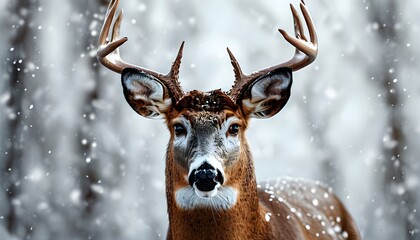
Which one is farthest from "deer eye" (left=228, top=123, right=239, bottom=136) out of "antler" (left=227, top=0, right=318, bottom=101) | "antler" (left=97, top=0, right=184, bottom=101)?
"antler" (left=97, top=0, right=184, bottom=101)

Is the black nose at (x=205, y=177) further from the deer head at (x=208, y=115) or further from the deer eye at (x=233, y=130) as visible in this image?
the deer eye at (x=233, y=130)

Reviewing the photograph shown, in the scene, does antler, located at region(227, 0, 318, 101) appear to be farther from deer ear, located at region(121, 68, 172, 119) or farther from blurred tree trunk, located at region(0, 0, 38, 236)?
blurred tree trunk, located at region(0, 0, 38, 236)

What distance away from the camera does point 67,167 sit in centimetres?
1364

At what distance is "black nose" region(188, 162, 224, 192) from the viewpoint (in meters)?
5.02

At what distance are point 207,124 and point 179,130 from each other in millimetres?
226

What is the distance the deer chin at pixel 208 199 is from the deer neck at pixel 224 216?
0.03 meters

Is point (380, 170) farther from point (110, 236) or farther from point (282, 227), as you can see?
point (282, 227)

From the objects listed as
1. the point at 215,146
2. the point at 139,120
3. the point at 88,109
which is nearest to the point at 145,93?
the point at 215,146

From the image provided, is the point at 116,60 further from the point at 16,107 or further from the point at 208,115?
the point at 16,107

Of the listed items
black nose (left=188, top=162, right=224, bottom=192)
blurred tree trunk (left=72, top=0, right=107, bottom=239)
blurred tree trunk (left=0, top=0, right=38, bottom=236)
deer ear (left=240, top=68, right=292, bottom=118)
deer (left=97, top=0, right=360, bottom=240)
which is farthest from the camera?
blurred tree trunk (left=72, top=0, right=107, bottom=239)

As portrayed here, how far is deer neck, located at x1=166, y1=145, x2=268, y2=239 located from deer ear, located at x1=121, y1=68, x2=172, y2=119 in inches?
14.3

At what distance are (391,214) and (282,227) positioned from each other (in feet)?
29.0

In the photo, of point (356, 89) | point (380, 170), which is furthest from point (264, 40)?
point (380, 170)

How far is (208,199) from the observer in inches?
211
